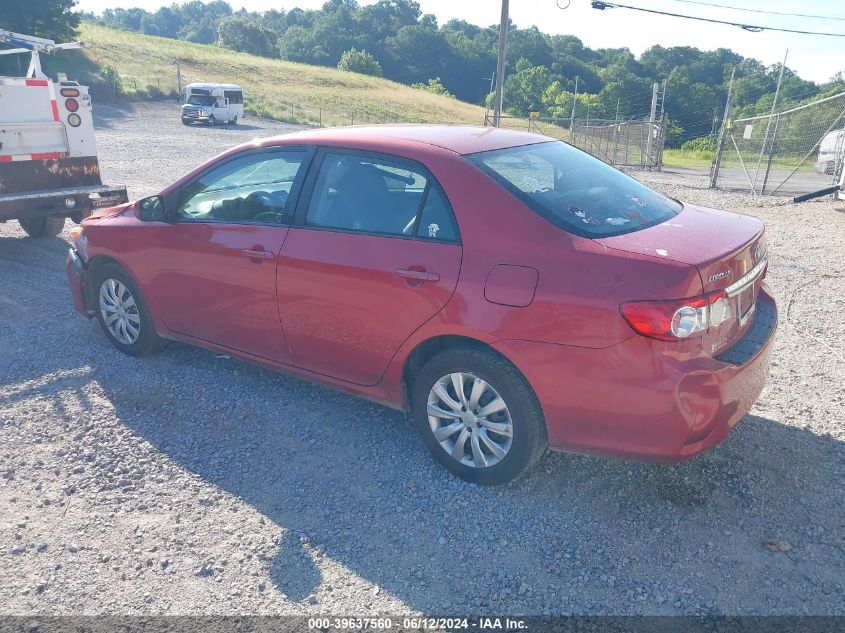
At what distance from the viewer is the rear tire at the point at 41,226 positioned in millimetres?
9250

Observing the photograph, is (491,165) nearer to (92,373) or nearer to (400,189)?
(400,189)

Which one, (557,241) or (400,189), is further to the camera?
(400,189)

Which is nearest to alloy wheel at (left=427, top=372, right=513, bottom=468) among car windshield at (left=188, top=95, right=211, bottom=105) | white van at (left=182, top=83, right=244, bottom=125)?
white van at (left=182, top=83, right=244, bottom=125)

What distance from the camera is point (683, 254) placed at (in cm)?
312

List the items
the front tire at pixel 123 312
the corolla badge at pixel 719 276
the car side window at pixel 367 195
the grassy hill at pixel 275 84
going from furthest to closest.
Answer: the grassy hill at pixel 275 84, the front tire at pixel 123 312, the car side window at pixel 367 195, the corolla badge at pixel 719 276

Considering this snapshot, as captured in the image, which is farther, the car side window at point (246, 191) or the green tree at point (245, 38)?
the green tree at point (245, 38)

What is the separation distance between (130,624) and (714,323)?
9.03ft

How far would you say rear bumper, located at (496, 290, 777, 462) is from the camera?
3.00 m

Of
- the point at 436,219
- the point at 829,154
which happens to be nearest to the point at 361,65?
the point at 829,154

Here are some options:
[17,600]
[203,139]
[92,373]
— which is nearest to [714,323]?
[17,600]

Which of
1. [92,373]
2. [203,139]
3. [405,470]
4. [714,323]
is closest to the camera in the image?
→ [714,323]

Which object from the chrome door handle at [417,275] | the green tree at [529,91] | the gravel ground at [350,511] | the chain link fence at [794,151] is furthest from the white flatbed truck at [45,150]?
the green tree at [529,91]

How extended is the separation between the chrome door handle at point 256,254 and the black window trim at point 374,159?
0.79 ft

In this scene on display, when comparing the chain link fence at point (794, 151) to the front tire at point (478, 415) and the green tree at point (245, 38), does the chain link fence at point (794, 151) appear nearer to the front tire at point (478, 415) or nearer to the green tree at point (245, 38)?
the front tire at point (478, 415)
